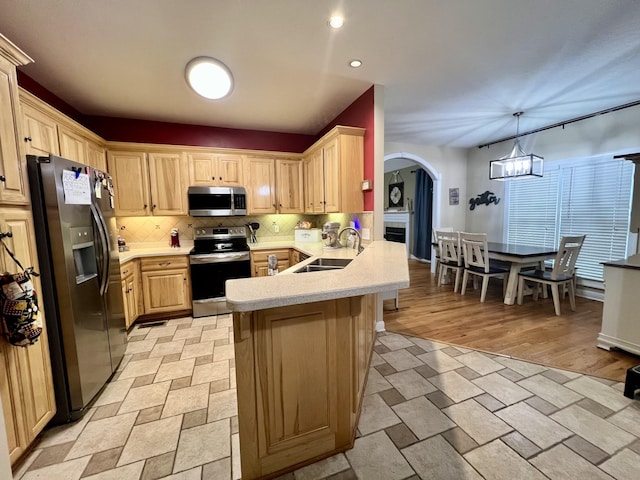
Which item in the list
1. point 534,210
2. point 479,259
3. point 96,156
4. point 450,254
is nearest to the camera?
point 96,156

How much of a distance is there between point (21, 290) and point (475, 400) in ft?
8.94

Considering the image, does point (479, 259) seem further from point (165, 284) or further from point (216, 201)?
point (165, 284)

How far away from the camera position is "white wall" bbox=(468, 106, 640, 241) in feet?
11.7

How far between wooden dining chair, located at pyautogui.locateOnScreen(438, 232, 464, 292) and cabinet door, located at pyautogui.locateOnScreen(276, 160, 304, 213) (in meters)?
2.45

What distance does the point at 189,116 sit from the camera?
3500 mm

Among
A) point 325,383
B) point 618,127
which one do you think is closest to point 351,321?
point 325,383

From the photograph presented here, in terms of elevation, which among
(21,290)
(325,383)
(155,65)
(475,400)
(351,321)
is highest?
(155,65)

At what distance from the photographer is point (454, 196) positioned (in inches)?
222

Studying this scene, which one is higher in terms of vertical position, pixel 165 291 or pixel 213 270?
pixel 213 270

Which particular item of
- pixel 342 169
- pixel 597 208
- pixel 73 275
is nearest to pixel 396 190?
pixel 597 208

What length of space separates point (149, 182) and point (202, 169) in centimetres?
67

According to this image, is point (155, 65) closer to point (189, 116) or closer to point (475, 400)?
point (189, 116)

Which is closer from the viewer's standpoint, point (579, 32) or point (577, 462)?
point (577, 462)

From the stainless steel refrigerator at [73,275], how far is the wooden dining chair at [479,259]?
4.26 metres
